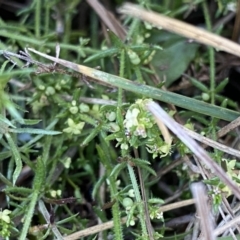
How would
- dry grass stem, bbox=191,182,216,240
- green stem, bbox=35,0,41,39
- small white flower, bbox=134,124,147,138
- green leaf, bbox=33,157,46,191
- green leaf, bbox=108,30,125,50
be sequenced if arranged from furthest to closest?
green stem, bbox=35,0,41,39
green leaf, bbox=108,30,125,50
green leaf, bbox=33,157,46,191
small white flower, bbox=134,124,147,138
dry grass stem, bbox=191,182,216,240

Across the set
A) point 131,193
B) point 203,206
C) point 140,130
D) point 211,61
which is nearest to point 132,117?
point 140,130

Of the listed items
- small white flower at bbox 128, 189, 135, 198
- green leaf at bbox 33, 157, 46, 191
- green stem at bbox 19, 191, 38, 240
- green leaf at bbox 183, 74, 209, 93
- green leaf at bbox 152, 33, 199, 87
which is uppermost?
green leaf at bbox 152, 33, 199, 87

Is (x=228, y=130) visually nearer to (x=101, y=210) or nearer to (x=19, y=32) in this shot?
(x=101, y=210)

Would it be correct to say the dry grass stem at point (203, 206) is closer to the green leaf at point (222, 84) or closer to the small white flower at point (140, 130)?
the small white flower at point (140, 130)

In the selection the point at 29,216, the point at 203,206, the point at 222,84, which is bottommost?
the point at 29,216

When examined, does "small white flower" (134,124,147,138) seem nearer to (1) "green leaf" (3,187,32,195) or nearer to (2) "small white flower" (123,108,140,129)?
(2) "small white flower" (123,108,140,129)


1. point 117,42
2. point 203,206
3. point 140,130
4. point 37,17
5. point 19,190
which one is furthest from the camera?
point 37,17

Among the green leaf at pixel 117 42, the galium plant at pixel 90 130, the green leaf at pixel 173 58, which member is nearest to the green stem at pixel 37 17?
the galium plant at pixel 90 130

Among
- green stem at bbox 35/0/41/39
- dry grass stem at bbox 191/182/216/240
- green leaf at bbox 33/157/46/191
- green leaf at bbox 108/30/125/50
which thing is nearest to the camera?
dry grass stem at bbox 191/182/216/240

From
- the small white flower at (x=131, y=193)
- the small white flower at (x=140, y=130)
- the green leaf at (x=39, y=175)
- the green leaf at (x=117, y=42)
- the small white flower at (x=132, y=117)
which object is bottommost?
the small white flower at (x=131, y=193)

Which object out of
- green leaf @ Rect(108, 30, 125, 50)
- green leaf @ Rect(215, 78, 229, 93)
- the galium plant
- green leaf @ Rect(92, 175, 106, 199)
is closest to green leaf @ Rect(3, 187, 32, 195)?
the galium plant

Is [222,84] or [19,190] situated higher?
[222,84]

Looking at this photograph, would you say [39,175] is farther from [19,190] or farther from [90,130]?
[90,130]
